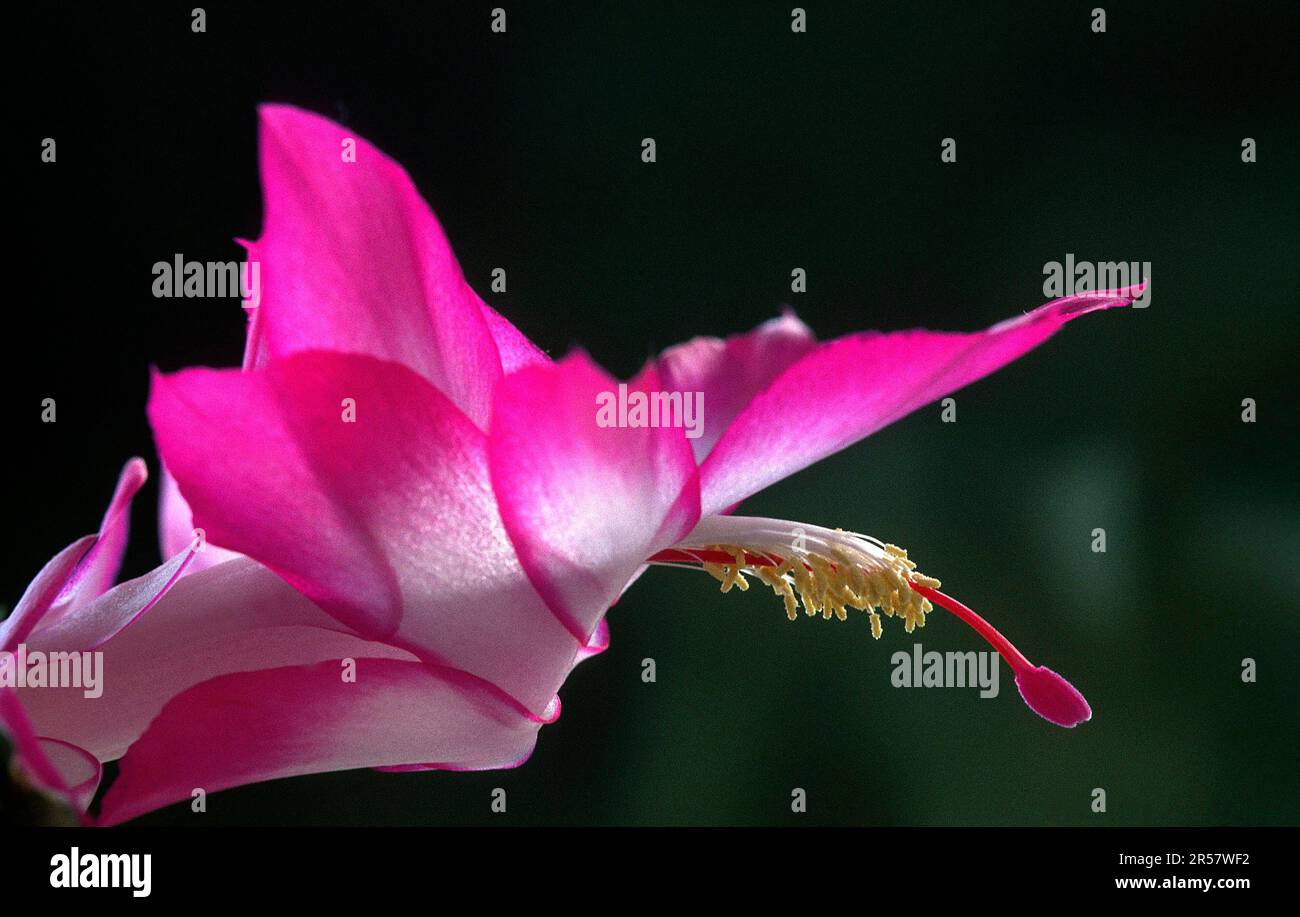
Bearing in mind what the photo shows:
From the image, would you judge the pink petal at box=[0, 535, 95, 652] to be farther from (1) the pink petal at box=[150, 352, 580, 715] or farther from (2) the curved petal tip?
(2) the curved petal tip

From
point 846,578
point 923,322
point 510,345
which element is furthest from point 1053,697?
point 923,322

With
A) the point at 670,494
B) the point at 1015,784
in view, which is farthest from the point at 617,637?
the point at 670,494

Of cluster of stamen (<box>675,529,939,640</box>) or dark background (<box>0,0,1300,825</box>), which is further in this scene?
dark background (<box>0,0,1300,825</box>)

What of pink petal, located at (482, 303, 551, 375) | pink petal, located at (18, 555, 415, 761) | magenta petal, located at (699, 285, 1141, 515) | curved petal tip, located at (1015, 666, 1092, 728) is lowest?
curved petal tip, located at (1015, 666, 1092, 728)

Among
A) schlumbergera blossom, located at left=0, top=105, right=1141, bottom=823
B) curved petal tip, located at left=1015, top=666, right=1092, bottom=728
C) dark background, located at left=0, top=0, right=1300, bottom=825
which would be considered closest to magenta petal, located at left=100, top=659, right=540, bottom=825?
schlumbergera blossom, located at left=0, top=105, right=1141, bottom=823

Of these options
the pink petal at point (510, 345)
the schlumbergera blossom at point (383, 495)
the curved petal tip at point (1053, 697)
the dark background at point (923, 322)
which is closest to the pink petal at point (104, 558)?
the schlumbergera blossom at point (383, 495)

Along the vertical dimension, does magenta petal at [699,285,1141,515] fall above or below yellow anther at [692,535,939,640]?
above

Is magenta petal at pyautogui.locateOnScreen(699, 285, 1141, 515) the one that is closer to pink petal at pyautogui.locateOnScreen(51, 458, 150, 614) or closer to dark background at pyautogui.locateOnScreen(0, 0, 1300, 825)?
pink petal at pyautogui.locateOnScreen(51, 458, 150, 614)
